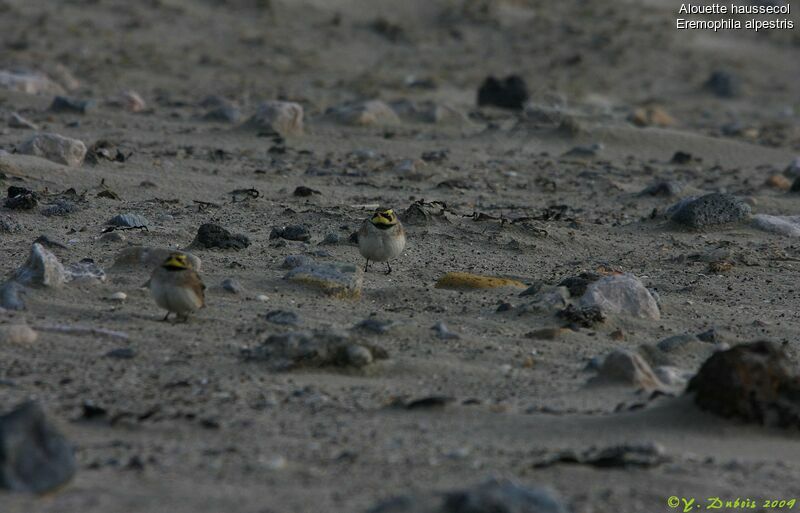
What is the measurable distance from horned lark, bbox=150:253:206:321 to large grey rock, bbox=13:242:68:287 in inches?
26.7

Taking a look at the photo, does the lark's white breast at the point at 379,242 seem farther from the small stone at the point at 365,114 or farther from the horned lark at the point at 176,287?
the small stone at the point at 365,114

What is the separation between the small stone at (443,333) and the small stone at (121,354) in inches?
51.9

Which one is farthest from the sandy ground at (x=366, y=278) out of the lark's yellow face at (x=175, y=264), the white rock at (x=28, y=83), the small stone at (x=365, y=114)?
the white rock at (x=28, y=83)

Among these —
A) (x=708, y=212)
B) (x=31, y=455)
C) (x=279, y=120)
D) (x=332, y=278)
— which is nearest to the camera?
(x=31, y=455)

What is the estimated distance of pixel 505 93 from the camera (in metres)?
13.6

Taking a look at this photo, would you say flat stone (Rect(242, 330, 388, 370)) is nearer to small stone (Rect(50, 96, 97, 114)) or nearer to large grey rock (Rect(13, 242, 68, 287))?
large grey rock (Rect(13, 242, 68, 287))

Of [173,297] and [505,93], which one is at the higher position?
[505,93]

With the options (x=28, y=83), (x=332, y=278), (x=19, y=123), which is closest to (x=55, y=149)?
(x=19, y=123)

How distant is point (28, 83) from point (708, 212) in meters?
7.23

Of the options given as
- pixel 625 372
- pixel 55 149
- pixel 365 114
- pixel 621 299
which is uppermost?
pixel 365 114

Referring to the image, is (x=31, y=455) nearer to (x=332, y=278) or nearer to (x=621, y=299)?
(x=332, y=278)

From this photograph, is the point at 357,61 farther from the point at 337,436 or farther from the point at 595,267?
the point at 337,436

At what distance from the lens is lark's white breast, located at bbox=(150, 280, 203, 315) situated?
5125 millimetres

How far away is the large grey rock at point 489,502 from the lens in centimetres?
308
